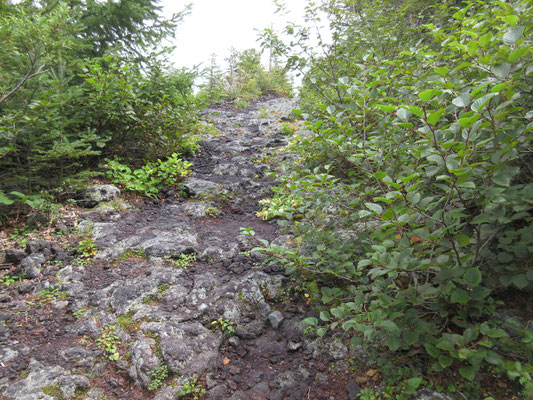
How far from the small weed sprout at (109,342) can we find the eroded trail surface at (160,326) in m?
0.01

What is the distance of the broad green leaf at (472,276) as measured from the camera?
1.47 metres

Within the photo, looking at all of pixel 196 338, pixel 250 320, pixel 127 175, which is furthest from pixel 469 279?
pixel 127 175

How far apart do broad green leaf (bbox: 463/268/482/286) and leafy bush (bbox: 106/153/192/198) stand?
5.23m

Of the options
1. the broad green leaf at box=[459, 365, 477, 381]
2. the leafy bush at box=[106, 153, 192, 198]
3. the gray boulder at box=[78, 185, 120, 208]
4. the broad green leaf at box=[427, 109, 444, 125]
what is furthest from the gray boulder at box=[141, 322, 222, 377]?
the leafy bush at box=[106, 153, 192, 198]

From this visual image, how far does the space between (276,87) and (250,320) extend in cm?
1828

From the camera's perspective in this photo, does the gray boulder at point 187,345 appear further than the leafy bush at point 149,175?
No

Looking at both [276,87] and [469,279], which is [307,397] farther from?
[276,87]

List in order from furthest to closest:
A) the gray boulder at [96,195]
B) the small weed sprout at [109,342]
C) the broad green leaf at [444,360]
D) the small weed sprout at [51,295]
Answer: the gray boulder at [96,195]
the small weed sprout at [51,295]
the small weed sprout at [109,342]
the broad green leaf at [444,360]

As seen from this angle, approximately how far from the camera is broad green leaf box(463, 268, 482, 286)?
1.47 m

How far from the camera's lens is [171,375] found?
2191 mm

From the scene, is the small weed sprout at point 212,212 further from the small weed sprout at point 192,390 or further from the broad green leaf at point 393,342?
the broad green leaf at point 393,342

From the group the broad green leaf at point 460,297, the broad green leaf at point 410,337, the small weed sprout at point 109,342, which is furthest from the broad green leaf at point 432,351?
the small weed sprout at point 109,342

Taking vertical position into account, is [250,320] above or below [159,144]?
below

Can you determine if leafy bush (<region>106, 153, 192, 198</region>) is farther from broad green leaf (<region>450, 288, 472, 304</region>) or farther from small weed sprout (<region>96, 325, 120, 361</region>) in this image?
broad green leaf (<region>450, 288, 472, 304</region>)
